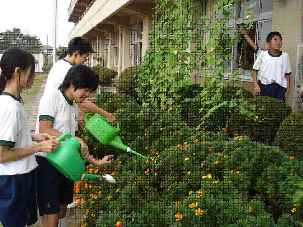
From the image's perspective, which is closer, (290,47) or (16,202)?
(16,202)

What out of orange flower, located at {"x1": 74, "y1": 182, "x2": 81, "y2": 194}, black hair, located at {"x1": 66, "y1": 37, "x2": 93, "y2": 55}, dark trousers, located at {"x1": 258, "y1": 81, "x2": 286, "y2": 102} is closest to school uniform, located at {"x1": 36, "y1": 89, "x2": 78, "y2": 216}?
black hair, located at {"x1": 66, "y1": 37, "x2": 93, "y2": 55}

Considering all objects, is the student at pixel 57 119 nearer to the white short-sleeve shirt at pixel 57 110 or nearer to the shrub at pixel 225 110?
the white short-sleeve shirt at pixel 57 110

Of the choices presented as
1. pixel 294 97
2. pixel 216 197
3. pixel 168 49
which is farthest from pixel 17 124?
pixel 294 97

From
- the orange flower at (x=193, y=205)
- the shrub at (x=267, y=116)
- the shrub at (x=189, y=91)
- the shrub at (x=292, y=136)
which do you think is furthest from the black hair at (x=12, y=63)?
the shrub at (x=189, y=91)

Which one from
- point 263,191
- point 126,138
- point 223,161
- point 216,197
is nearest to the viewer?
point 216,197

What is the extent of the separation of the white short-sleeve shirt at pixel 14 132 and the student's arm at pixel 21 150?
0.03m

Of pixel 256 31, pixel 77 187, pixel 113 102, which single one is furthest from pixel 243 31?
pixel 77 187

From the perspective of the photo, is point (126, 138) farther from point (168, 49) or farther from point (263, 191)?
point (263, 191)

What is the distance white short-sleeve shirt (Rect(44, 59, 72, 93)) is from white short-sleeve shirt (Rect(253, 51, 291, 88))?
266cm

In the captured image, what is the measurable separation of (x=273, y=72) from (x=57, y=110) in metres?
3.18

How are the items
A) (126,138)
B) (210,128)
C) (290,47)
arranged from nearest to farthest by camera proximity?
(126,138)
(210,128)
(290,47)

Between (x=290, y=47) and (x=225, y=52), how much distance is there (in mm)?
1397

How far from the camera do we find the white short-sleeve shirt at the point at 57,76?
11.1ft

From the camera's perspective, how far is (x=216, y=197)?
3.01 m
